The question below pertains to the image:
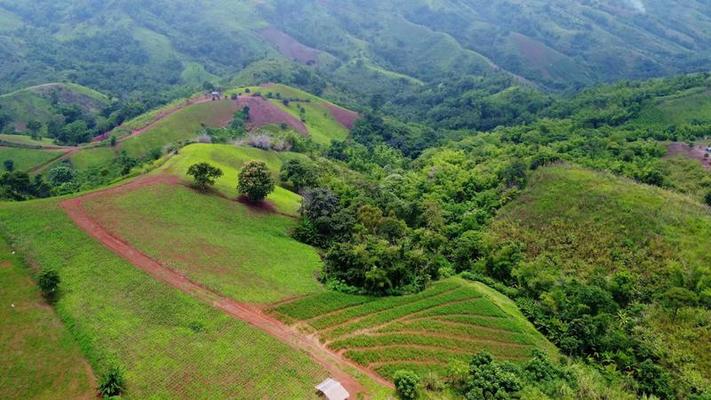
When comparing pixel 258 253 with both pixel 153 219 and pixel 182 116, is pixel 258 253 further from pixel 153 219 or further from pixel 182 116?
pixel 182 116

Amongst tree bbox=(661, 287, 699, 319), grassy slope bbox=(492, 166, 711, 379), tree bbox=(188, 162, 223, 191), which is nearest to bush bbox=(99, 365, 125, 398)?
tree bbox=(188, 162, 223, 191)

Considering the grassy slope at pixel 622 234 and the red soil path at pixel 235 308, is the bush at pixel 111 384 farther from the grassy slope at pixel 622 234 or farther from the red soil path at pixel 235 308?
the grassy slope at pixel 622 234

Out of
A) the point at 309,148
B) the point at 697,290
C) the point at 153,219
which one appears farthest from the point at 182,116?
the point at 697,290

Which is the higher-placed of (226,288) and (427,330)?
(427,330)

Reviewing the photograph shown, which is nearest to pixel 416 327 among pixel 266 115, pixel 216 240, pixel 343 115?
pixel 216 240

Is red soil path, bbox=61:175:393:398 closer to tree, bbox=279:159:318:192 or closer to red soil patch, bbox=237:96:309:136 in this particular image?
tree, bbox=279:159:318:192
